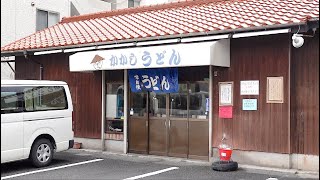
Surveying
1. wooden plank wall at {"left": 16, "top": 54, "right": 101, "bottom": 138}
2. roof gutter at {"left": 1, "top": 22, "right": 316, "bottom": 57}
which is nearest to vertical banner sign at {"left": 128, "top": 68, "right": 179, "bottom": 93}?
roof gutter at {"left": 1, "top": 22, "right": 316, "bottom": 57}

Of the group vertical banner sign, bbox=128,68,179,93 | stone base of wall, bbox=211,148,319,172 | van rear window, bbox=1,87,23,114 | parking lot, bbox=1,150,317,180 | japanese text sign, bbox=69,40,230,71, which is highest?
japanese text sign, bbox=69,40,230,71

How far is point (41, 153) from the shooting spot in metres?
10.0

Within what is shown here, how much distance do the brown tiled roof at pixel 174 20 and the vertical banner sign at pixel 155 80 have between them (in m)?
1.00

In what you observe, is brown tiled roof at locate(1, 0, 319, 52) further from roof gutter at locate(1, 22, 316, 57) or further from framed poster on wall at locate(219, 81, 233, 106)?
framed poster on wall at locate(219, 81, 233, 106)

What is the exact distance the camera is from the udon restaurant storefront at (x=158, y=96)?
9.99 m

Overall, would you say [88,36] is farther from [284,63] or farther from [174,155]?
[284,63]

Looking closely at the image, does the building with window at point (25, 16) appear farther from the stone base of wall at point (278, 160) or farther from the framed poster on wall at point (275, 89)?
the framed poster on wall at point (275, 89)

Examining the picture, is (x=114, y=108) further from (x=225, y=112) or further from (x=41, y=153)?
(x=225, y=112)

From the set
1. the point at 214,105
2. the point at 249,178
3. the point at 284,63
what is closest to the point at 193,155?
the point at 214,105

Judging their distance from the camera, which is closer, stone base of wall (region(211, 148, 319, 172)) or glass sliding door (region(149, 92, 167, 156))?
stone base of wall (region(211, 148, 319, 172))

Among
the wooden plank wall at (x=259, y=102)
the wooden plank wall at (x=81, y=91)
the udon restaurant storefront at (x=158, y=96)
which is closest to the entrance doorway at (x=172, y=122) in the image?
the udon restaurant storefront at (x=158, y=96)

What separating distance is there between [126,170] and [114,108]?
3241 mm

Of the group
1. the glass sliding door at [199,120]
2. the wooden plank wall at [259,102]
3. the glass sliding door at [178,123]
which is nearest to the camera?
the wooden plank wall at [259,102]

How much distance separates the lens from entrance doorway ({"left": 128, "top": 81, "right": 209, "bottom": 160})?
35.5 feet
